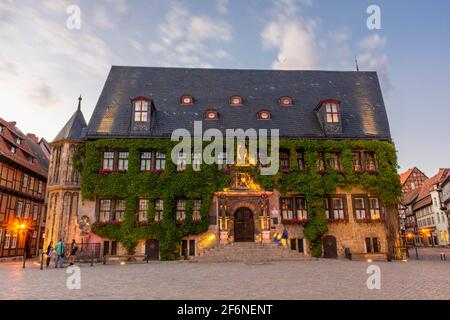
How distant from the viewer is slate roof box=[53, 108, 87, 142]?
26047 mm

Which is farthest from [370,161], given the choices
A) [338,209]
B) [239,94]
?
[239,94]

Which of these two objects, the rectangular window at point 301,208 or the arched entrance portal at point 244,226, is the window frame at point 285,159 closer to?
the rectangular window at point 301,208

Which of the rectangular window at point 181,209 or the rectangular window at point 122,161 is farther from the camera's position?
the rectangular window at point 122,161

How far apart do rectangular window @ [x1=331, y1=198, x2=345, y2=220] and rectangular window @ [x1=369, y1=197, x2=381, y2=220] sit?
2311mm

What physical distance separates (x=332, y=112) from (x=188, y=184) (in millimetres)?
13709

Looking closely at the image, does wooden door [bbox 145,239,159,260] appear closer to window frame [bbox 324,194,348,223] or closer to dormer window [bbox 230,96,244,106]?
window frame [bbox 324,194,348,223]

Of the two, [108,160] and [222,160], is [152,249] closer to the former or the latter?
[108,160]

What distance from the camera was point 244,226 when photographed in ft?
81.1

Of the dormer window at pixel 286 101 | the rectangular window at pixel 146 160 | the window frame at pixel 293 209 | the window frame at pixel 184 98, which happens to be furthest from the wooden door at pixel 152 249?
the dormer window at pixel 286 101

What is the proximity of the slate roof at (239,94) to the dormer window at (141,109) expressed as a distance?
2.51 ft

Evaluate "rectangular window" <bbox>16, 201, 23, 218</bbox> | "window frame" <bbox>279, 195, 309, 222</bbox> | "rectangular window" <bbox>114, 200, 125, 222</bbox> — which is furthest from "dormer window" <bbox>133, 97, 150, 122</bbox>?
"rectangular window" <bbox>16, 201, 23, 218</bbox>

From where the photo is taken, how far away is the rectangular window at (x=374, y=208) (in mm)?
25375

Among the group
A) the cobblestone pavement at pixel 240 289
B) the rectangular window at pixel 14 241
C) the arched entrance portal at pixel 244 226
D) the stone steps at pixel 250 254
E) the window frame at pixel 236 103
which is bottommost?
the cobblestone pavement at pixel 240 289
